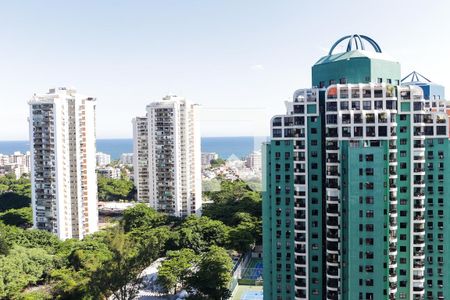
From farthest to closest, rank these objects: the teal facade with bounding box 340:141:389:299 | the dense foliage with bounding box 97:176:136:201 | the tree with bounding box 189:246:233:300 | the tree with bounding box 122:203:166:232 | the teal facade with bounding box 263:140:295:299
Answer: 1. the dense foliage with bounding box 97:176:136:201
2. the tree with bounding box 122:203:166:232
3. the tree with bounding box 189:246:233:300
4. the teal facade with bounding box 263:140:295:299
5. the teal facade with bounding box 340:141:389:299

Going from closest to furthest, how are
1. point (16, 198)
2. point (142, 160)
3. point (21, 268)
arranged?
point (21, 268) → point (142, 160) → point (16, 198)

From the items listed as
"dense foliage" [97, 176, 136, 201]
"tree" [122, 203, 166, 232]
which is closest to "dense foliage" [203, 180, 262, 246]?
"tree" [122, 203, 166, 232]

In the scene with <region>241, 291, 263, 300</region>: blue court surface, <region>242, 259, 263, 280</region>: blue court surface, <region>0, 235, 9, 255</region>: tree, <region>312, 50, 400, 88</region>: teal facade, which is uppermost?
<region>312, 50, 400, 88</region>: teal facade

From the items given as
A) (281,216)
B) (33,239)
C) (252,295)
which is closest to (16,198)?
(33,239)

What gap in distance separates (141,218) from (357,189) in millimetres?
20241

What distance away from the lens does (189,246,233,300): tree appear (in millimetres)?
17859

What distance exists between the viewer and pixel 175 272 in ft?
62.5

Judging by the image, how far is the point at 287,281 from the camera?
53.6 ft

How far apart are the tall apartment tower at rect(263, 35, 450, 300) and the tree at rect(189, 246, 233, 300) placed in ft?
7.45

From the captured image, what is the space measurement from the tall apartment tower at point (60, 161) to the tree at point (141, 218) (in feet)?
10.9

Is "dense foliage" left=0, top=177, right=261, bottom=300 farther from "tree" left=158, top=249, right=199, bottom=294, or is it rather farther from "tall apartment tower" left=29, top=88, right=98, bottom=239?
"tall apartment tower" left=29, top=88, right=98, bottom=239

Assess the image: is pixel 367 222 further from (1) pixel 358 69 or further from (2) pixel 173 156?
(2) pixel 173 156

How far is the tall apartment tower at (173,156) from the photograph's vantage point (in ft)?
109

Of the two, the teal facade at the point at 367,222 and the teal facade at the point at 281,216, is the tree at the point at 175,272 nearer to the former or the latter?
the teal facade at the point at 281,216
